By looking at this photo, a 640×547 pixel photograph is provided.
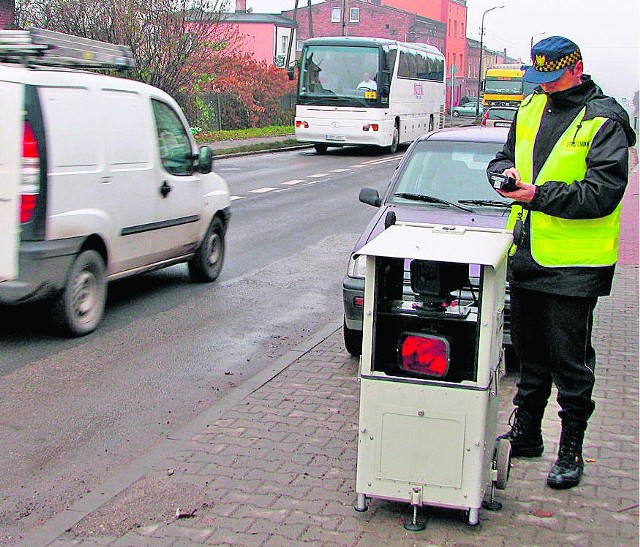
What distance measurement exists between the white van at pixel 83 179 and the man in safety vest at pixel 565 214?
370 centimetres

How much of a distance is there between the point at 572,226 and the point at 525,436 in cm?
121

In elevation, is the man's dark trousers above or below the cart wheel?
above

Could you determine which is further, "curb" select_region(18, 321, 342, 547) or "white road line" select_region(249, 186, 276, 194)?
"white road line" select_region(249, 186, 276, 194)

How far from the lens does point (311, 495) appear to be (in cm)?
449

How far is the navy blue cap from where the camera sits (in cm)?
437

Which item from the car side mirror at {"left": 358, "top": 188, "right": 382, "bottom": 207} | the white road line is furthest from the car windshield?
the white road line

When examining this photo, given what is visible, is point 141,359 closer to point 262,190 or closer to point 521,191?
point 521,191

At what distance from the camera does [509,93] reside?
188 feet

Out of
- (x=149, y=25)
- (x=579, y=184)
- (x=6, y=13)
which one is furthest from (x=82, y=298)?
(x=6, y=13)

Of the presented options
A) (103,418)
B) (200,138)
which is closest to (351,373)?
(103,418)

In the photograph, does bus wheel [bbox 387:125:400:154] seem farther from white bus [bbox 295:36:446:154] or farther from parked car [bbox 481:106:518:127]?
parked car [bbox 481:106:518:127]

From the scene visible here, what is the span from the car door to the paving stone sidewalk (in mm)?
3216

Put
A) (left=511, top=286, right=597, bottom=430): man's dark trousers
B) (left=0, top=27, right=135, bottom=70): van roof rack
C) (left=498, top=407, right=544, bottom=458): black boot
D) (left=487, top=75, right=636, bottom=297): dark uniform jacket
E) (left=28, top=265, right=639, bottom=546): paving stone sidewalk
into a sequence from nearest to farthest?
(left=28, top=265, right=639, bottom=546): paving stone sidewalk < (left=487, top=75, right=636, bottom=297): dark uniform jacket < (left=511, top=286, right=597, bottom=430): man's dark trousers < (left=498, top=407, right=544, bottom=458): black boot < (left=0, top=27, right=135, bottom=70): van roof rack

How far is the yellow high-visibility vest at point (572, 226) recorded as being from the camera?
14.2ft
